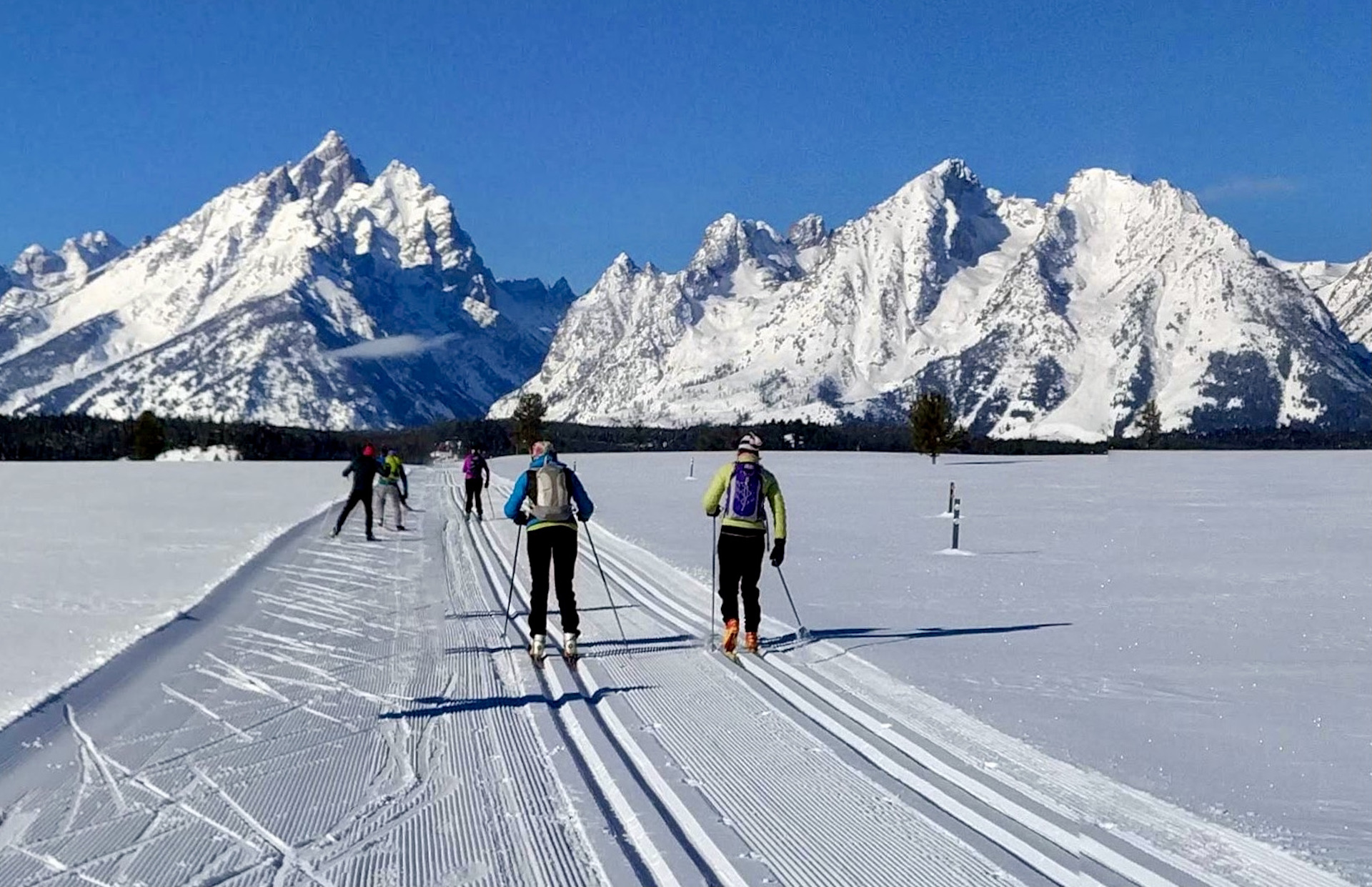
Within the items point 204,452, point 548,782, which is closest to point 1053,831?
point 548,782

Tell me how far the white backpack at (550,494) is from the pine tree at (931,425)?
73.5m

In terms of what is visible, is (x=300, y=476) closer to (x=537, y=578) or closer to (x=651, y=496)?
(x=651, y=496)

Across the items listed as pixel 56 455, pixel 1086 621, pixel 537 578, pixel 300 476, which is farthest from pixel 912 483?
pixel 56 455

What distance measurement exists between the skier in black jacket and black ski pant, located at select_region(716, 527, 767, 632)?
1313 cm

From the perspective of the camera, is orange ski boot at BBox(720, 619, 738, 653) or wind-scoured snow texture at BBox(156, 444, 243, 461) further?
wind-scoured snow texture at BBox(156, 444, 243, 461)

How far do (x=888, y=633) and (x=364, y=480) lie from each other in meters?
13.3

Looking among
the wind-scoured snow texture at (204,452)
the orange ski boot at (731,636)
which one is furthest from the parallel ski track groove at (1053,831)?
the wind-scoured snow texture at (204,452)

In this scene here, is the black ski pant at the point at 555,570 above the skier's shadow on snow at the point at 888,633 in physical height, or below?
above

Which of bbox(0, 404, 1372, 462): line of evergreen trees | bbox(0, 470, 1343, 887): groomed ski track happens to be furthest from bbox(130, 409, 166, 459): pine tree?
bbox(0, 470, 1343, 887): groomed ski track

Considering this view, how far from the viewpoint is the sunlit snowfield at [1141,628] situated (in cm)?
696

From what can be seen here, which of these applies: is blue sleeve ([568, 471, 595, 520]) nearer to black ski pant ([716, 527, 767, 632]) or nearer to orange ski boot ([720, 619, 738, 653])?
black ski pant ([716, 527, 767, 632])

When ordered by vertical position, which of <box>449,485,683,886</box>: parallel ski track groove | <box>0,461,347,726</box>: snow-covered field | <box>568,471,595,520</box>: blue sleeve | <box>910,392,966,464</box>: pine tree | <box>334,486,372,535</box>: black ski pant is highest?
<box>910,392,966,464</box>: pine tree

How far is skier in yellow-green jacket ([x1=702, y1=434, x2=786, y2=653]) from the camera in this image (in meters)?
10.6

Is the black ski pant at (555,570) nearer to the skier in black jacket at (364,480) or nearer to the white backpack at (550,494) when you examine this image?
the white backpack at (550,494)
